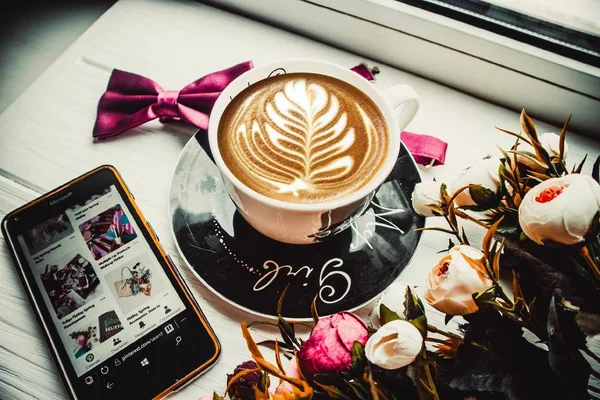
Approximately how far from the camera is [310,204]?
0.47 meters

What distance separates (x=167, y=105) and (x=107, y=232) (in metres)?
0.20

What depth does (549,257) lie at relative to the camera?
380 mm

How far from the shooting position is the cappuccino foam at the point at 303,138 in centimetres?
52

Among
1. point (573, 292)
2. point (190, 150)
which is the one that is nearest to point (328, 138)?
point (190, 150)

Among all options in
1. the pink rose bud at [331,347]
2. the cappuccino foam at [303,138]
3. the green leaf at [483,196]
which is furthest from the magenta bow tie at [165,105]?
the pink rose bud at [331,347]

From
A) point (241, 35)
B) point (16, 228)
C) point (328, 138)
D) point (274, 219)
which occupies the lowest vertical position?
point (16, 228)

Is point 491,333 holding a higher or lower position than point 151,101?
lower

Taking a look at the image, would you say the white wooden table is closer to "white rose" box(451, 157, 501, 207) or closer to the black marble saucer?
the black marble saucer

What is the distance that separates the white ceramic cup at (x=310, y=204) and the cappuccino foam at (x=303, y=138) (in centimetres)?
1

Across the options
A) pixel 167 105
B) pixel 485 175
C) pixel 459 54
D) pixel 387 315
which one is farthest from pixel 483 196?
pixel 167 105

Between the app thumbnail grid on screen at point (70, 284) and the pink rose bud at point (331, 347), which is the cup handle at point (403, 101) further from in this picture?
the app thumbnail grid on screen at point (70, 284)

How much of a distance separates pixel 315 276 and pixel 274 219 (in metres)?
0.09

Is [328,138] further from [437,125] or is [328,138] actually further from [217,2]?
[217,2]

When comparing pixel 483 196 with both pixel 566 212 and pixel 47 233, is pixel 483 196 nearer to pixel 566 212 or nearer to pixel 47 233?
pixel 566 212
